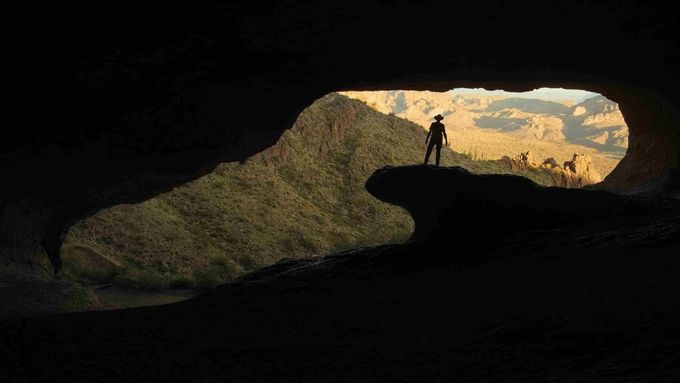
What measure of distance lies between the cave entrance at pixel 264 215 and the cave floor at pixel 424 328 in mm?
14747

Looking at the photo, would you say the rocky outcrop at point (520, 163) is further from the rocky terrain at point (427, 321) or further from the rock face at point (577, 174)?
the rocky terrain at point (427, 321)

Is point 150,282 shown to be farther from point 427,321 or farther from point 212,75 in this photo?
point 427,321

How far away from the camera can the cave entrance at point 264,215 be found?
26.1 m

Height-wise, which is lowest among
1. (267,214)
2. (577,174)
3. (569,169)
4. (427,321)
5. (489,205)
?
(267,214)

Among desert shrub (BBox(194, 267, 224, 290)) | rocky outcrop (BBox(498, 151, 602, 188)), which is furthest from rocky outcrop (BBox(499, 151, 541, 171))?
desert shrub (BBox(194, 267, 224, 290))

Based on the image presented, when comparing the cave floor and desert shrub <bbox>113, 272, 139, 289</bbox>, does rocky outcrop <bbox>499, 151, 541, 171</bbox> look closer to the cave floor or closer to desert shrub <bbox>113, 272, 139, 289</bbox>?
desert shrub <bbox>113, 272, 139, 289</bbox>

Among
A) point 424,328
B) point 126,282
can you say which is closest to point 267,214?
point 126,282

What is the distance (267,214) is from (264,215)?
298 millimetres

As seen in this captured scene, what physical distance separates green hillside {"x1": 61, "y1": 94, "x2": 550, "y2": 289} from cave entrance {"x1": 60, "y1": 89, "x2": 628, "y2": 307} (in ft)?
0.26

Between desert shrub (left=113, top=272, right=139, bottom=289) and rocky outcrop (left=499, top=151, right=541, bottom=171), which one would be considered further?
rocky outcrop (left=499, top=151, right=541, bottom=171)

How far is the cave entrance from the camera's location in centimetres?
2606

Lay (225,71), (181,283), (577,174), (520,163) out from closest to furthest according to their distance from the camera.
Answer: (225,71) → (181,283) → (577,174) → (520,163)

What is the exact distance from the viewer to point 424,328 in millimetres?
4879

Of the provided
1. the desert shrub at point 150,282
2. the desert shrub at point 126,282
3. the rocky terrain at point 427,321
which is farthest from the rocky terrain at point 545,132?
the rocky terrain at point 427,321
